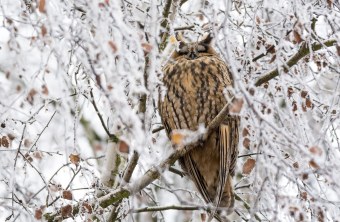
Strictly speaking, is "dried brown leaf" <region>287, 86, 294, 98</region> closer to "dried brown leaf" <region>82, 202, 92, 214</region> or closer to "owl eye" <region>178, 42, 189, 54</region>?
"owl eye" <region>178, 42, 189, 54</region>

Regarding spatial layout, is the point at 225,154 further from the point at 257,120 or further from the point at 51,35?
the point at 51,35

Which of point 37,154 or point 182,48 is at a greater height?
point 182,48

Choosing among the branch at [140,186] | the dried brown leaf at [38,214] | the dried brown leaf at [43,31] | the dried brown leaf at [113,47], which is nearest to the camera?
the dried brown leaf at [113,47]

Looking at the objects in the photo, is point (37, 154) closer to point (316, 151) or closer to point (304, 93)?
point (304, 93)

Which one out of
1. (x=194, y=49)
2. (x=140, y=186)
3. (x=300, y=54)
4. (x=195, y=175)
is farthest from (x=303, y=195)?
(x=194, y=49)

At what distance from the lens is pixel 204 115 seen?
3.82 m

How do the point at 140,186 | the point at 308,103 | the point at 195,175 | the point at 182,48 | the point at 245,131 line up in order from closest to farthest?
1. the point at 140,186
2. the point at 308,103
3. the point at 245,131
4. the point at 195,175
5. the point at 182,48

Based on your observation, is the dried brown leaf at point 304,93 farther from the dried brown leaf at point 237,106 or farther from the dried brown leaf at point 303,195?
the dried brown leaf at point 237,106

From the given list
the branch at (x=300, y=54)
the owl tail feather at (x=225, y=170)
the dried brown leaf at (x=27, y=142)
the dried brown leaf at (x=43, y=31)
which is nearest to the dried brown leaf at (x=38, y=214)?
the dried brown leaf at (x=27, y=142)

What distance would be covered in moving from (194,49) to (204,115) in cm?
45

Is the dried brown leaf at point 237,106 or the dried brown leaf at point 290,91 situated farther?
the dried brown leaf at point 290,91

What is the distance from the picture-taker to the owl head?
4.02 metres

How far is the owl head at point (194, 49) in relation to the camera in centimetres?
402

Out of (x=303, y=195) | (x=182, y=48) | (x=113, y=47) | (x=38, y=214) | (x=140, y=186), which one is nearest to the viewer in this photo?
(x=113, y=47)
